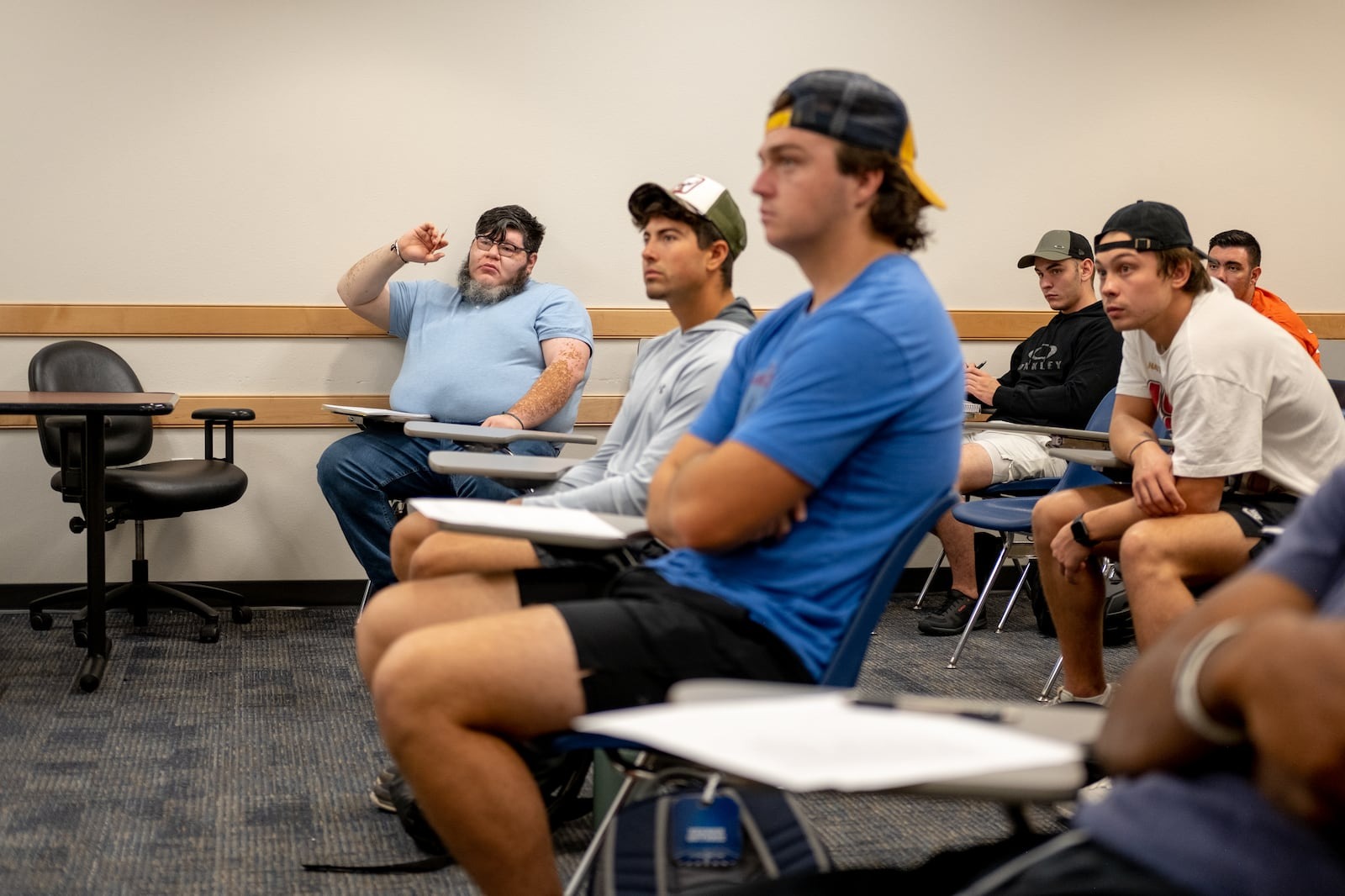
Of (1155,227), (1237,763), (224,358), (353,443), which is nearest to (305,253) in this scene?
(224,358)

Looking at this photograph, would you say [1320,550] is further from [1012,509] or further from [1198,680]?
[1012,509]

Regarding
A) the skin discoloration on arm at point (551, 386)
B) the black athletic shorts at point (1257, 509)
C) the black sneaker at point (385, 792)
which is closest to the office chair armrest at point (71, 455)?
the skin discoloration on arm at point (551, 386)

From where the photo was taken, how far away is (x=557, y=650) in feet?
4.70

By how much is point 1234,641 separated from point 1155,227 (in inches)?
81.4

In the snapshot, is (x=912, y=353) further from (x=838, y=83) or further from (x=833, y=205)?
(x=838, y=83)

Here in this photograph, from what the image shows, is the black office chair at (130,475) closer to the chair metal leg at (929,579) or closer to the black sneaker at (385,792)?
the black sneaker at (385,792)

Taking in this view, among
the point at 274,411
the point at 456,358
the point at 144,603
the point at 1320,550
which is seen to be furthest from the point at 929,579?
the point at 1320,550

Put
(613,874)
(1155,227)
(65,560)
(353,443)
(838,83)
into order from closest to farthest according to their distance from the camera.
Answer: (613,874)
(838,83)
(1155,227)
(353,443)
(65,560)

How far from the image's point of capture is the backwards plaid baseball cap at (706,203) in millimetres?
2383

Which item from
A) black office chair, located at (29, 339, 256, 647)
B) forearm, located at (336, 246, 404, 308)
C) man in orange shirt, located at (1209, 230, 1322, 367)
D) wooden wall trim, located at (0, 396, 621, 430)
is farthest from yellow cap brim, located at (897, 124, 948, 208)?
man in orange shirt, located at (1209, 230, 1322, 367)

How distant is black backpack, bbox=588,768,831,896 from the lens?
1.38 meters

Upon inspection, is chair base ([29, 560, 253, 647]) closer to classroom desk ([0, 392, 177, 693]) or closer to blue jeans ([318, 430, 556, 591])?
classroom desk ([0, 392, 177, 693])

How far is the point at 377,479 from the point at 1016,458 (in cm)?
216

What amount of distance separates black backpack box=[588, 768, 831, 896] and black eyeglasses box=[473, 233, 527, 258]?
2.94m
